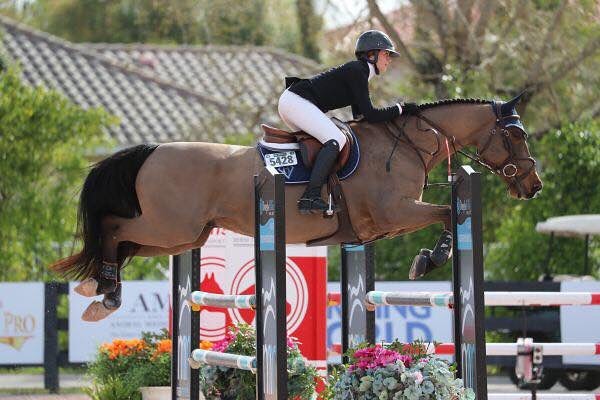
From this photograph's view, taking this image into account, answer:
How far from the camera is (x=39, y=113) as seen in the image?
50.3 feet

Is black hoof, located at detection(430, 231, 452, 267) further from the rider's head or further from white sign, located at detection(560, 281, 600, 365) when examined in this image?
white sign, located at detection(560, 281, 600, 365)

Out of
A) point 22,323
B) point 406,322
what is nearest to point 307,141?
point 406,322

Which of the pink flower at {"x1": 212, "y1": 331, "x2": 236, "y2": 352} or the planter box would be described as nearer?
the pink flower at {"x1": 212, "y1": 331, "x2": 236, "y2": 352}

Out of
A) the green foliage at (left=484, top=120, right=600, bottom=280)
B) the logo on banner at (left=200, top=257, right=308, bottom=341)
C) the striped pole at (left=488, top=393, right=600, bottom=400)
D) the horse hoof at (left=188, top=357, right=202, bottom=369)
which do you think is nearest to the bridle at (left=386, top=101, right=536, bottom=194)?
the striped pole at (left=488, top=393, right=600, bottom=400)

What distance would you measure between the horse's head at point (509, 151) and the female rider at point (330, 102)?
0.61m

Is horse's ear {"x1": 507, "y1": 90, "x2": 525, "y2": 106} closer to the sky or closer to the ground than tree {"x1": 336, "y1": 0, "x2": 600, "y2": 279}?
closer to the ground

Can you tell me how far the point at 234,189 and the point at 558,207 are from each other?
28.7ft

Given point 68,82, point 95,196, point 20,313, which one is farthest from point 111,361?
point 68,82

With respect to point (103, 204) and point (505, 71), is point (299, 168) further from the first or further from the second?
point (505, 71)

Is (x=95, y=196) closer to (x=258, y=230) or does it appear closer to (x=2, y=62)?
(x=258, y=230)

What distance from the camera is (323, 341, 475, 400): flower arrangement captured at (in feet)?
19.4

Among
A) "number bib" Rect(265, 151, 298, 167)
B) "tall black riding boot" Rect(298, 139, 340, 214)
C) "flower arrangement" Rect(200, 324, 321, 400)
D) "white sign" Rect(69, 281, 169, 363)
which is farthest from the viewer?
"white sign" Rect(69, 281, 169, 363)

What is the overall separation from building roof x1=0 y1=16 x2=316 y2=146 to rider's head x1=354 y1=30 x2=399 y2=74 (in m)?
11.1

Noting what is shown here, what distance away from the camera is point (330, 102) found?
738cm
